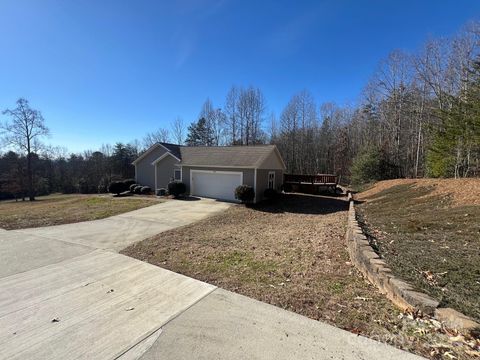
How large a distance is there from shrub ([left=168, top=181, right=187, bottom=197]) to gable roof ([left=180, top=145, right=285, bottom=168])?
1701mm

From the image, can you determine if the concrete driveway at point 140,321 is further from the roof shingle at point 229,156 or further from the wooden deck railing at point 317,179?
the wooden deck railing at point 317,179

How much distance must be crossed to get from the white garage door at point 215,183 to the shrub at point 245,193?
1205mm

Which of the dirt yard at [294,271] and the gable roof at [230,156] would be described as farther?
the gable roof at [230,156]

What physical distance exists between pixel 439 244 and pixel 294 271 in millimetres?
2744

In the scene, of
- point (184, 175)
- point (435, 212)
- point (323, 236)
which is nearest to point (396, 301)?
point (323, 236)

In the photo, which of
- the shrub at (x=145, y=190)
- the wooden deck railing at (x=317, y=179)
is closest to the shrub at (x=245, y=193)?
the wooden deck railing at (x=317, y=179)

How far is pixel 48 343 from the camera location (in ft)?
9.34

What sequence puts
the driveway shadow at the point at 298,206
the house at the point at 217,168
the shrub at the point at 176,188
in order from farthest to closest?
the shrub at the point at 176,188 → the house at the point at 217,168 → the driveway shadow at the point at 298,206

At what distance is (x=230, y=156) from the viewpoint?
1805 cm

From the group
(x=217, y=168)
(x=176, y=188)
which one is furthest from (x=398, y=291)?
(x=176, y=188)

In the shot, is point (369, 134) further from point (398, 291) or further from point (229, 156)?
point (398, 291)

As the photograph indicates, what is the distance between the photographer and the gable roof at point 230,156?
1667 centimetres

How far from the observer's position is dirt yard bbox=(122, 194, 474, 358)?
9.63 feet

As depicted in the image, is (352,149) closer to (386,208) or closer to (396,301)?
(386,208)
